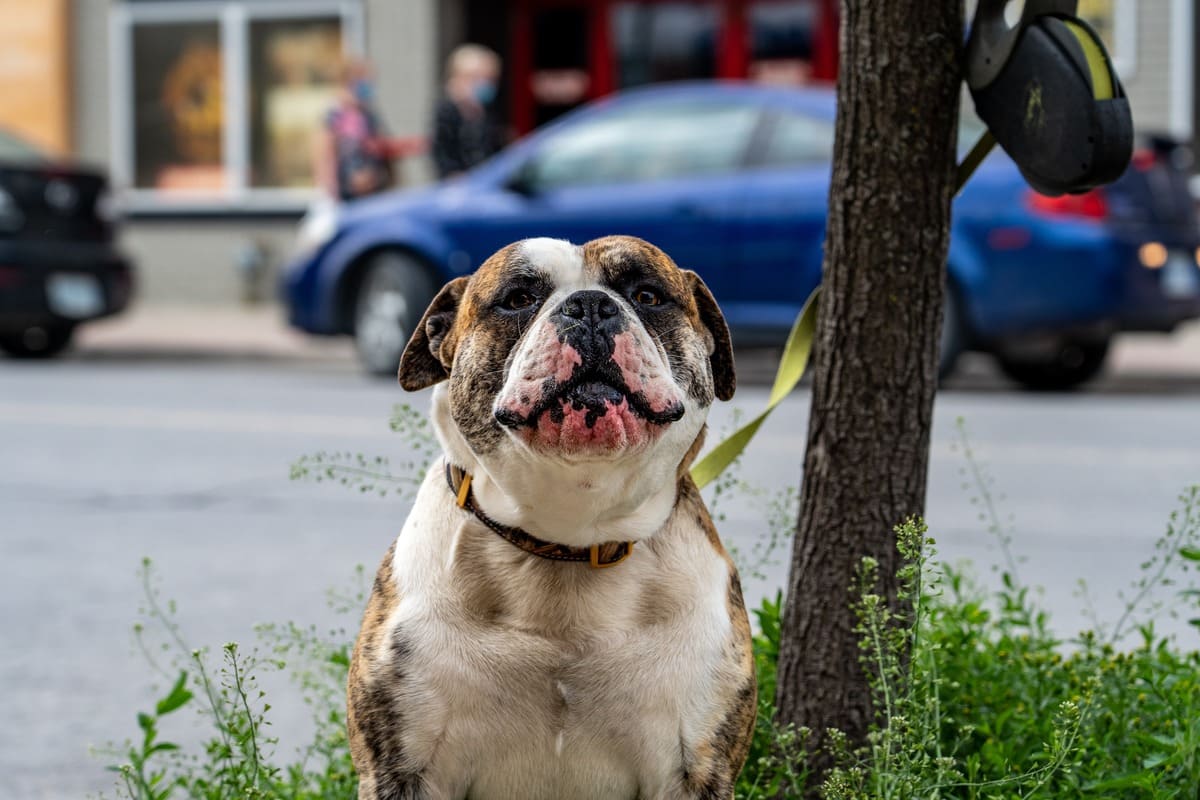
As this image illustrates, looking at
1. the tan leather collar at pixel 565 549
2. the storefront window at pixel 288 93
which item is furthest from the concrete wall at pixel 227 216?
the tan leather collar at pixel 565 549

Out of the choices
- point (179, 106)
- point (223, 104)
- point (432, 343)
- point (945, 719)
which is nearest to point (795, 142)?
Result: point (945, 719)

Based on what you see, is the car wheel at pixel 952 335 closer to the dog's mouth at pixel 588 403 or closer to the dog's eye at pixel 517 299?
the dog's eye at pixel 517 299

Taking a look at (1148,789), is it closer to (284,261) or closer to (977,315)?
(977,315)

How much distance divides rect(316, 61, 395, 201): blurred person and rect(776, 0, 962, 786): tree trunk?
10716 millimetres

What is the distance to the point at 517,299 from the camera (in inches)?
86.2

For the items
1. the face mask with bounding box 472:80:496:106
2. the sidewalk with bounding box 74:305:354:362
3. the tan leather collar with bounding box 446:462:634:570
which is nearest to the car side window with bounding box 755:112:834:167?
the face mask with bounding box 472:80:496:106

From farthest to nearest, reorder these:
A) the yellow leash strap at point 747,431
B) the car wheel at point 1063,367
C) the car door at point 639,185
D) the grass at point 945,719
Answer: the car wheel at point 1063,367 < the car door at point 639,185 < the yellow leash strap at point 747,431 < the grass at point 945,719

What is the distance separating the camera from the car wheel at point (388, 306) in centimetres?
1074

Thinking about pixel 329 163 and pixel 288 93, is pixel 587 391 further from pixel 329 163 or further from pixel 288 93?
pixel 288 93

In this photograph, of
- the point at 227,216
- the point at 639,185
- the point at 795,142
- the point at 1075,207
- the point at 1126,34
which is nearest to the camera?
the point at 1075,207

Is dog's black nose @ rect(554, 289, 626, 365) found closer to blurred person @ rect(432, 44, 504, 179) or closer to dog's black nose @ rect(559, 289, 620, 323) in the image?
dog's black nose @ rect(559, 289, 620, 323)

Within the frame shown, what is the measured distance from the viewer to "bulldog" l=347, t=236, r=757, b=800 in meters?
2.03

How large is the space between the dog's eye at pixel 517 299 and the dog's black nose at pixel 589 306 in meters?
0.12

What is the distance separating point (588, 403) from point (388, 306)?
358 inches
